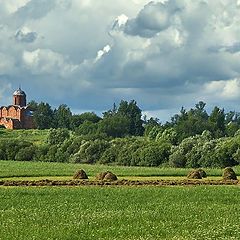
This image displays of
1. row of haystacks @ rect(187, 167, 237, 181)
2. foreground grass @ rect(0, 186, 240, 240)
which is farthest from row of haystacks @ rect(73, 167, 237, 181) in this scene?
foreground grass @ rect(0, 186, 240, 240)

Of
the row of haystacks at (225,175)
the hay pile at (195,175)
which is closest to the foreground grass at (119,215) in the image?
the row of haystacks at (225,175)

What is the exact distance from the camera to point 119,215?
29047 mm

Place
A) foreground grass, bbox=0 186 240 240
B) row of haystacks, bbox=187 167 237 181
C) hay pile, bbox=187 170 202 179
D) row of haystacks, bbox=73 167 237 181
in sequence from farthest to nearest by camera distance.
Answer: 1. hay pile, bbox=187 170 202 179
2. row of haystacks, bbox=187 167 237 181
3. row of haystacks, bbox=73 167 237 181
4. foreground grass, bbox=0 186 240 240

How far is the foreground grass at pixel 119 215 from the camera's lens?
23703 millimetres

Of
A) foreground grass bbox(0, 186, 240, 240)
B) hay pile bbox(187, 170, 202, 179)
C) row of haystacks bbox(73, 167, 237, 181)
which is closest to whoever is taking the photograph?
foreground grass bbox(0, 186, 240, 240)

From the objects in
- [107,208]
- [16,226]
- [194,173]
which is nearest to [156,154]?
[194,173]

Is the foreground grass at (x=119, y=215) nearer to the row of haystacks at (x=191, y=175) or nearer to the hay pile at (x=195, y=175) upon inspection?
the row of haystacks at (x=191, y=175)

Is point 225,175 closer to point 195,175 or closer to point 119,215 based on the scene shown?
point 195,175

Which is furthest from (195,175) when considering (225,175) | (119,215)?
(119,215)

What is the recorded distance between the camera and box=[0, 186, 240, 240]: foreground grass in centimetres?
2370

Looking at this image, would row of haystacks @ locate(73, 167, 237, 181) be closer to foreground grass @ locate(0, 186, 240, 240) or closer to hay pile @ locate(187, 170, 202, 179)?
hay pile @ locate(187, 170, 202, 179)

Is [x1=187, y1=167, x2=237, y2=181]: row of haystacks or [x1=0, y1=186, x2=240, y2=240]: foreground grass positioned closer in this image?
[x1=0, y1=186, x2=240, y2=240]: foreground grass

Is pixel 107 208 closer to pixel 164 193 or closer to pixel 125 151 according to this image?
pixel 164 193

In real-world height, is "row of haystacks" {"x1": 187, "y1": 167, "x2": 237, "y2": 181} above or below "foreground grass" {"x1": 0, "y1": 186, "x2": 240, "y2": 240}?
above
